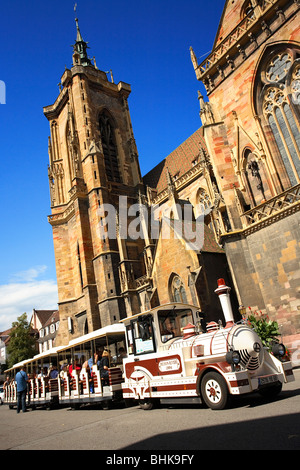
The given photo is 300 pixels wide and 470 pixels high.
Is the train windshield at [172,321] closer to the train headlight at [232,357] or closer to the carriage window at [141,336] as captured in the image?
the carriage window at [141,336]

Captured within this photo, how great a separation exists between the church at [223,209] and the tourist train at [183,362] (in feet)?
16.8

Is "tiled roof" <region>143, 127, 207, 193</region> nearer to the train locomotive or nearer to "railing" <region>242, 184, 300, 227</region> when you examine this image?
"railing" <region>242, 184, 300, 227</region>

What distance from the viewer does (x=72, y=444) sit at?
584cm

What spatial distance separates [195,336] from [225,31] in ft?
47.8

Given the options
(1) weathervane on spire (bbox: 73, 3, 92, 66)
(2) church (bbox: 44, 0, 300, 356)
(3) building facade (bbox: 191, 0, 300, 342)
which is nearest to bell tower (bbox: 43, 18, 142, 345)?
(2) church (bbox: 44, 0, 300, 356)

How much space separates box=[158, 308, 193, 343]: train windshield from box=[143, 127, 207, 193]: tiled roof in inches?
811

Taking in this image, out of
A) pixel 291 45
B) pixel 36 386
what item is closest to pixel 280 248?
pixel 291 45

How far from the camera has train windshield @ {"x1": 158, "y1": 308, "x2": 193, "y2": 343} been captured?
28.5 feet

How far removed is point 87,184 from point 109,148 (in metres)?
5.73

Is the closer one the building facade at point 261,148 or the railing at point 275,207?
the railing at point 275,207

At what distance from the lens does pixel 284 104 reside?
46.1ft

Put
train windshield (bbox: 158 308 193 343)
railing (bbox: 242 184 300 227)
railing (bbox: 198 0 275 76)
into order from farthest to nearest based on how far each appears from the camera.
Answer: railing (bbox: 198 0 275 76)
railing (bbox: 242 184 300 227)
train windshield (bbox: 158 308 193 343)

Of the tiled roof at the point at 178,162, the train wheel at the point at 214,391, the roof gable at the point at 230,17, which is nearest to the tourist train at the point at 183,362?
the train wheel at the point at 214,391

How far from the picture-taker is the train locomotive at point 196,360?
21.5 feet
